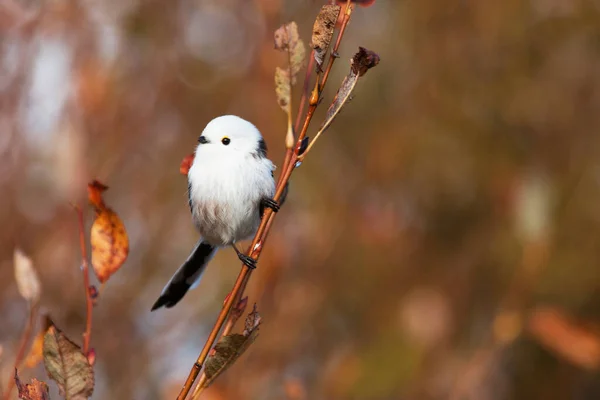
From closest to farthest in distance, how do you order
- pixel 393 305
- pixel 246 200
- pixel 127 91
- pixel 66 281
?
pixel 246 200
pixel 66 281
pixel 127 91
pixel 393 305

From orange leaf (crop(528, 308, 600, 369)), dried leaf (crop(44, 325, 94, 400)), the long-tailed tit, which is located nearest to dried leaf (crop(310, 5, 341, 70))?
dried leaf (crop(44, 325, 94, 400))

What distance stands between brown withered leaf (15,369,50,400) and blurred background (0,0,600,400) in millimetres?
651

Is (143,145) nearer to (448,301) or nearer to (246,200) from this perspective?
(246,200)

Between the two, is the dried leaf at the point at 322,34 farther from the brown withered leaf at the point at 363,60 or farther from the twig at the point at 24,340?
the twig at the point at 24,340

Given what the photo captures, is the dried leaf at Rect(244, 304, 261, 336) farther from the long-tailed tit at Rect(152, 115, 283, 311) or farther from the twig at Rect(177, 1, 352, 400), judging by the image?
the long-tailed tit at Rect(152, 115, 283, 311)

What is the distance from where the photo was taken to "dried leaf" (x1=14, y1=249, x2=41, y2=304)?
1511 mm

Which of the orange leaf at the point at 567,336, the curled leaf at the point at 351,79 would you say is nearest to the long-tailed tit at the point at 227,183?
the curled leaf at the point at 351,79

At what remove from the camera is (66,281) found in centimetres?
304

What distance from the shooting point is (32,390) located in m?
1.22

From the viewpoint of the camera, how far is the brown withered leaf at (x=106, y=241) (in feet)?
4.91

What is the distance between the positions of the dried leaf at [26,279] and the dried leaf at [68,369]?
1.05 ft

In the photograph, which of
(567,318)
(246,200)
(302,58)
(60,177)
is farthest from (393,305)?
(302,58)

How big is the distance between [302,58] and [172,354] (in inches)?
80.6

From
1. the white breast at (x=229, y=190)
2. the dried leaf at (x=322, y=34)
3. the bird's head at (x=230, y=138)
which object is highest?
the bird's head at (x=230, y=138)
